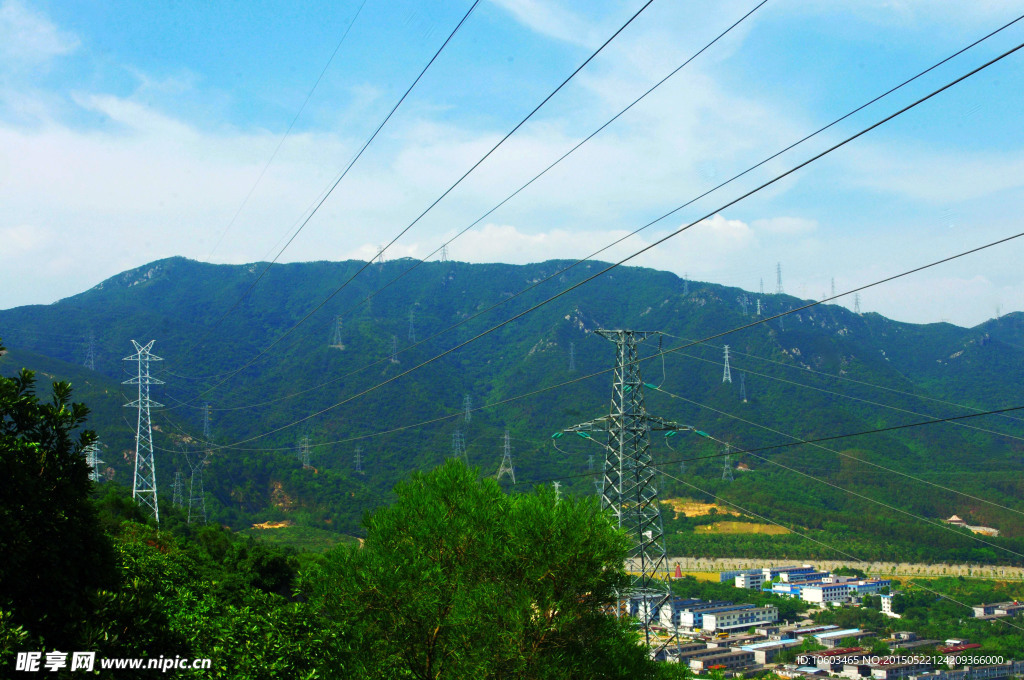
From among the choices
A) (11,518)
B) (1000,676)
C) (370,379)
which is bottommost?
(1000,676)

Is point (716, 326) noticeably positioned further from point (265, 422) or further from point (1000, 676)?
point (1000, 676)

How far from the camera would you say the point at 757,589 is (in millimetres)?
66875

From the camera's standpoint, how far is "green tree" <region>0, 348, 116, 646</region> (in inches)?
283

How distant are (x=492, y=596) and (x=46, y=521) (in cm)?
527

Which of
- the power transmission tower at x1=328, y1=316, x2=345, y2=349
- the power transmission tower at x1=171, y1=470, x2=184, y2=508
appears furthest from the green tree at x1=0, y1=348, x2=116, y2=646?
the power transmission tower at x1=328, y1=316, x2=345, y2=349

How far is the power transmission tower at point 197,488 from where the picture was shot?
227 feet

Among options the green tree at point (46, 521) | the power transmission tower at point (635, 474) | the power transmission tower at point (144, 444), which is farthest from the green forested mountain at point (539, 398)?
the green tree at point (46, 521)

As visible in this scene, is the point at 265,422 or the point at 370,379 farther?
the point at 370,379

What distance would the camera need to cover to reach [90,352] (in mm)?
121625

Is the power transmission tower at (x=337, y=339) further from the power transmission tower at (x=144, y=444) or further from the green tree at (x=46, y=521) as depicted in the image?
the green tree at (x=46, y=521)

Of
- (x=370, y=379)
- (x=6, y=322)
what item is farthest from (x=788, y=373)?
(x=6, y=322)

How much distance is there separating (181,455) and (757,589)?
2387 inches

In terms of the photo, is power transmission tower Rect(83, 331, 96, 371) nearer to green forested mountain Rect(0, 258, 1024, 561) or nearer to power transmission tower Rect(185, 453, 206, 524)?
green forested mountain Rect(0, 258, 1024, 561)

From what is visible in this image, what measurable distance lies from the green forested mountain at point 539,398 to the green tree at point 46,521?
6839 centimetres
